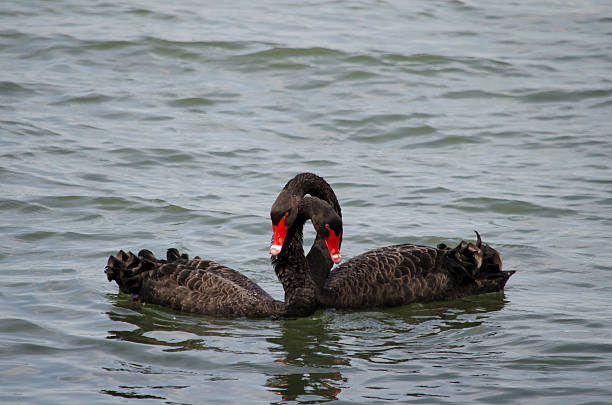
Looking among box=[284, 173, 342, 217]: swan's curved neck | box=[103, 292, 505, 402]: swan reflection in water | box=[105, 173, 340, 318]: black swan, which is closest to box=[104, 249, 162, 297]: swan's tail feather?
box=[105, 173, 340, 318]: black swan

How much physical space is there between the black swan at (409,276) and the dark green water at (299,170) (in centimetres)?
17

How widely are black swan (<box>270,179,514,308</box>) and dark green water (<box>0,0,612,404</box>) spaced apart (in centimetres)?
17

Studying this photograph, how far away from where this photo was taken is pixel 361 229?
9359 millimetres

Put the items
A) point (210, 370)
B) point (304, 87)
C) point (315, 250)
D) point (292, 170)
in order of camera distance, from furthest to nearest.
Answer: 1. point (304, 87)
2. point (292, 170)
3. point (315, 250)
4. point (210, 370)

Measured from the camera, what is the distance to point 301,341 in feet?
22.0

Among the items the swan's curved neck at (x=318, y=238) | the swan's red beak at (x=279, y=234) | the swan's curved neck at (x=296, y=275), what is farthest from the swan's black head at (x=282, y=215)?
the swan's curved neck at (x=318, y=238)

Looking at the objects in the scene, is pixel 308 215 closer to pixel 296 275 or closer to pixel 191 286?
pixel 296 275

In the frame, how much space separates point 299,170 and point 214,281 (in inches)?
150

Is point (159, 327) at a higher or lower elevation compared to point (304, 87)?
lower

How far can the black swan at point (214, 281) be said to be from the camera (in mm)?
7207

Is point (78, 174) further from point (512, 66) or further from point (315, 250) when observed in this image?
point (512, 66)

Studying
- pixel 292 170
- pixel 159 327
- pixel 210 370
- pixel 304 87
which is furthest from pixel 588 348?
pixel 304 87

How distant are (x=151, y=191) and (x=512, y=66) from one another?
279 inches

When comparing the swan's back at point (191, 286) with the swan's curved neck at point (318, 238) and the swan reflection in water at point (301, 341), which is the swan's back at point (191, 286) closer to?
the swan reflection in water at point (301, 341)
